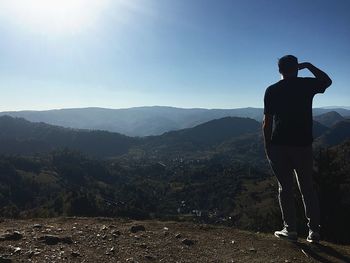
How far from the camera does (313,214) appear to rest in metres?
6.30

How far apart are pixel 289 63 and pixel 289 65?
3cm

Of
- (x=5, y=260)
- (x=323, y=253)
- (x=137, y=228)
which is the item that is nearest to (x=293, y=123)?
(x=323, y=253)

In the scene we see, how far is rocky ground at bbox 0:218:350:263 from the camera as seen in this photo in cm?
608

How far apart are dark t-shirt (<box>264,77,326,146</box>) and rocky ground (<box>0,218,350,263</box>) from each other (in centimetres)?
183

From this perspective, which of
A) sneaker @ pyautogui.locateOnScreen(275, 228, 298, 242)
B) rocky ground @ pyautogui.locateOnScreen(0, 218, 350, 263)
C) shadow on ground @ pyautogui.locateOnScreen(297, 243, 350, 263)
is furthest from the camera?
sneaker @ pyautogui.locateOnScreen(275, 228, 298, 242)

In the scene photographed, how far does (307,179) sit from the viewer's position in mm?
6219

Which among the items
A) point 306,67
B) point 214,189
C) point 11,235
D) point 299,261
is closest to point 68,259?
point 11,235

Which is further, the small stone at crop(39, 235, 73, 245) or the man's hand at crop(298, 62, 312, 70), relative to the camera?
the small stone at crop(39, 235, 73, 245)

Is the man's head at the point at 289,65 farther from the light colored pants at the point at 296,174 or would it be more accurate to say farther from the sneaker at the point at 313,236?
the sneaker at the point at 313,236

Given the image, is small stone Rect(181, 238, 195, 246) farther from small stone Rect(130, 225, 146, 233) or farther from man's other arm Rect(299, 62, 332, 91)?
man's other arm Rect(299, 62, 332, 91)

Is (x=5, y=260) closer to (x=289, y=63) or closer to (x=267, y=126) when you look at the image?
(x=267, y=126)

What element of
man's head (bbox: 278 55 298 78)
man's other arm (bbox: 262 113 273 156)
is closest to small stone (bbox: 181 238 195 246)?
man's other arm (bbox: 262 113 273 156)

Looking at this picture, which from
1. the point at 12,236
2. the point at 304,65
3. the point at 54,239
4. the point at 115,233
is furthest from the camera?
the point at 115,233

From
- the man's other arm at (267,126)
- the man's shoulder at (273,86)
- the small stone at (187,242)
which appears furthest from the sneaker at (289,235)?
the man's shoulder at (273,86)
